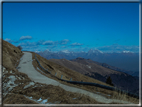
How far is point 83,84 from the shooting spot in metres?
17.7

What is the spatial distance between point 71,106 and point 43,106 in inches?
58.9

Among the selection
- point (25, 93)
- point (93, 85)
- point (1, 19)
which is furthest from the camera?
point (93, 85)

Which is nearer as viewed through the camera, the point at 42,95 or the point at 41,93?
the point at 42,95

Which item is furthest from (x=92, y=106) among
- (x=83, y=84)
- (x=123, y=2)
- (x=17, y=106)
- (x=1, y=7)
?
(x=83, y=84)

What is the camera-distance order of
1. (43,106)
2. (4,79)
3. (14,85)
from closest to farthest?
(43,106), (14,85), (4,79)

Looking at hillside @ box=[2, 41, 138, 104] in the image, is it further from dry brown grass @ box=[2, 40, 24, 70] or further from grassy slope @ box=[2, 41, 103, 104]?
dry brown grass @ box=[2, 40, 24, 70]

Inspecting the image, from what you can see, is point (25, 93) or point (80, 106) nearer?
point (80, 106)

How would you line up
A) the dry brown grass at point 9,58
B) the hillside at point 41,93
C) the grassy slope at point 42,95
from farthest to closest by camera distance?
1. the dry brown grass at point 9,58
2. the hillside at point 41,93
3. the grassy slope at point 42,95

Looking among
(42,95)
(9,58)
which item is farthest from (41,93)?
(9,58)

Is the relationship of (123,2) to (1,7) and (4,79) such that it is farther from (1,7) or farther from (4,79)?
(4,79)

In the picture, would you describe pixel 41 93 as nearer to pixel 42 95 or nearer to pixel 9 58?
pixel 42 95

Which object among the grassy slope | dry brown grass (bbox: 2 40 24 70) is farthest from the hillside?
dry brown grass (bbox: 2 40 24 70)

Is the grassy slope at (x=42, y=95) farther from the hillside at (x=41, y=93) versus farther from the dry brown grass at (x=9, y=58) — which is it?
the dry brown grass at (x=9, y=58)

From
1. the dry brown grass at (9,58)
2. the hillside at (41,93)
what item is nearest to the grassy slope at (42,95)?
the hillside at (41,93)
